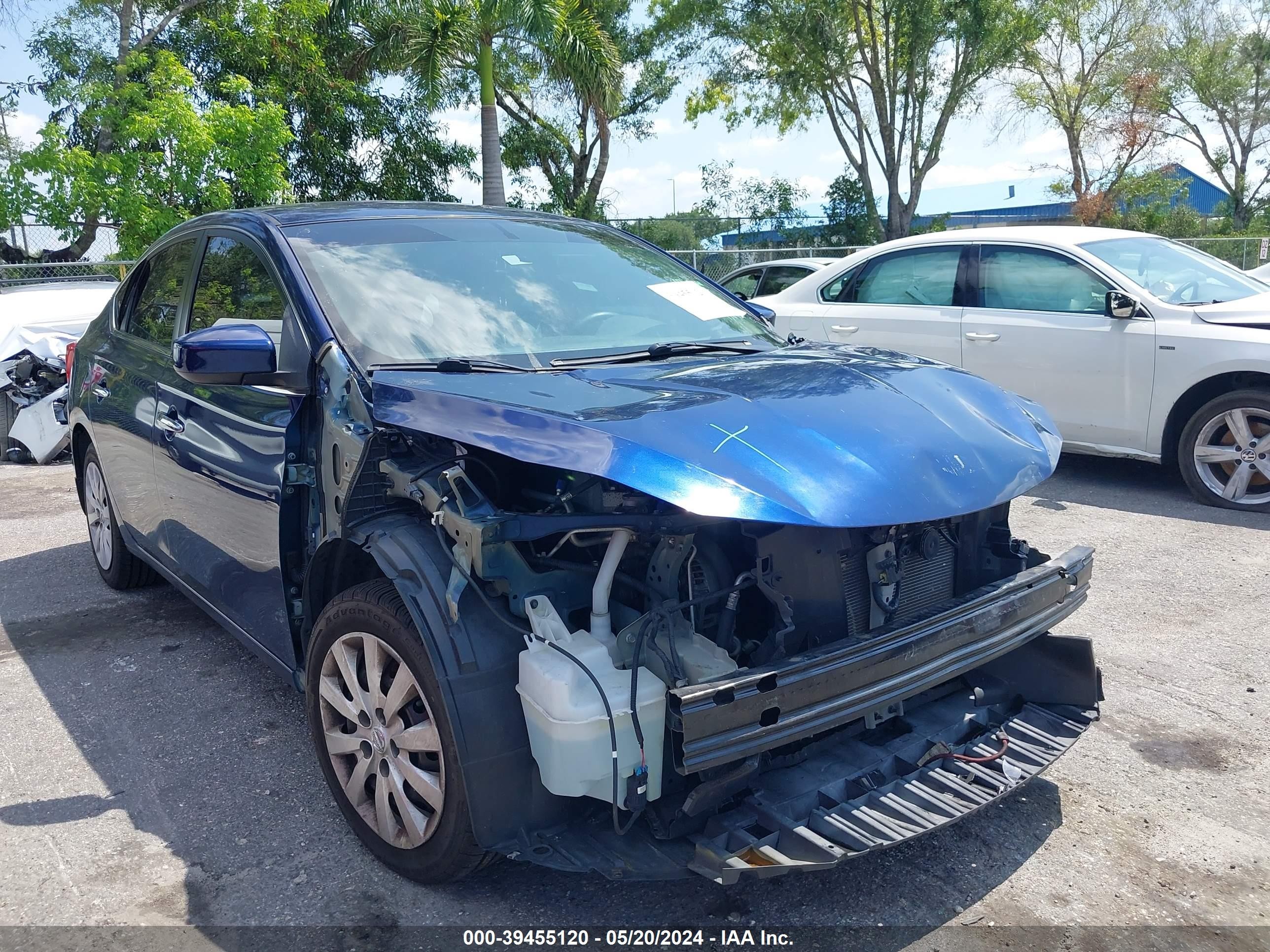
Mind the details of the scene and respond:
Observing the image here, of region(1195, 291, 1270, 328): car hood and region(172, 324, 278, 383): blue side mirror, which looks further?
region(1195, 291, 1270, 328): car hood

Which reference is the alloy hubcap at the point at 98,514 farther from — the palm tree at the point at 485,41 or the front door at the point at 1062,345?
the palm tree at the point at 485,41

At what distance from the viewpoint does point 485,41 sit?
17.8 m

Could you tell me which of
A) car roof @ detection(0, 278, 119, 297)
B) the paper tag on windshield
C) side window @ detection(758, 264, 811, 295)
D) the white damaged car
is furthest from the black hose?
side window @ detection(758, 264, 811, 295)

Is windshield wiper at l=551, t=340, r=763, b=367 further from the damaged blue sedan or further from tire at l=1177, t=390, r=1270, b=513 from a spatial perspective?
tire at l=1177, t=390, r=1270, b=513

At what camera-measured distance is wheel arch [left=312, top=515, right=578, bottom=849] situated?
2.31 metres

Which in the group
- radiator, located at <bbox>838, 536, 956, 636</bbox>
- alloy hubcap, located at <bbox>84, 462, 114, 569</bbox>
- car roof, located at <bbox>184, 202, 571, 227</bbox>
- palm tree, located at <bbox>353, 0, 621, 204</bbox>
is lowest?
alloy hubcap, located at <bbox>84, 462, 114, 569</bbox>

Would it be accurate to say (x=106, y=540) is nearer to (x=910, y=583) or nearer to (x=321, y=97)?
(x=910, y=583)

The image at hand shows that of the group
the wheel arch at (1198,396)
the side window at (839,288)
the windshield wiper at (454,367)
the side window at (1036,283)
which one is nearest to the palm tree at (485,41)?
the side window at (839,288)

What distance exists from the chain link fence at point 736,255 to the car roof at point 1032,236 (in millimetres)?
10515

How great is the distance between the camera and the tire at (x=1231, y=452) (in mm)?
5980

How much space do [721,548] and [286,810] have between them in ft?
5.32

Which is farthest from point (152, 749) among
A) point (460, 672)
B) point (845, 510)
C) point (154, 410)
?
point (845, 510)

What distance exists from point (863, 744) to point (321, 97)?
19654 mm

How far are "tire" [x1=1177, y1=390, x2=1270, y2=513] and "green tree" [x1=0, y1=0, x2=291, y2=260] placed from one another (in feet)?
38.4
